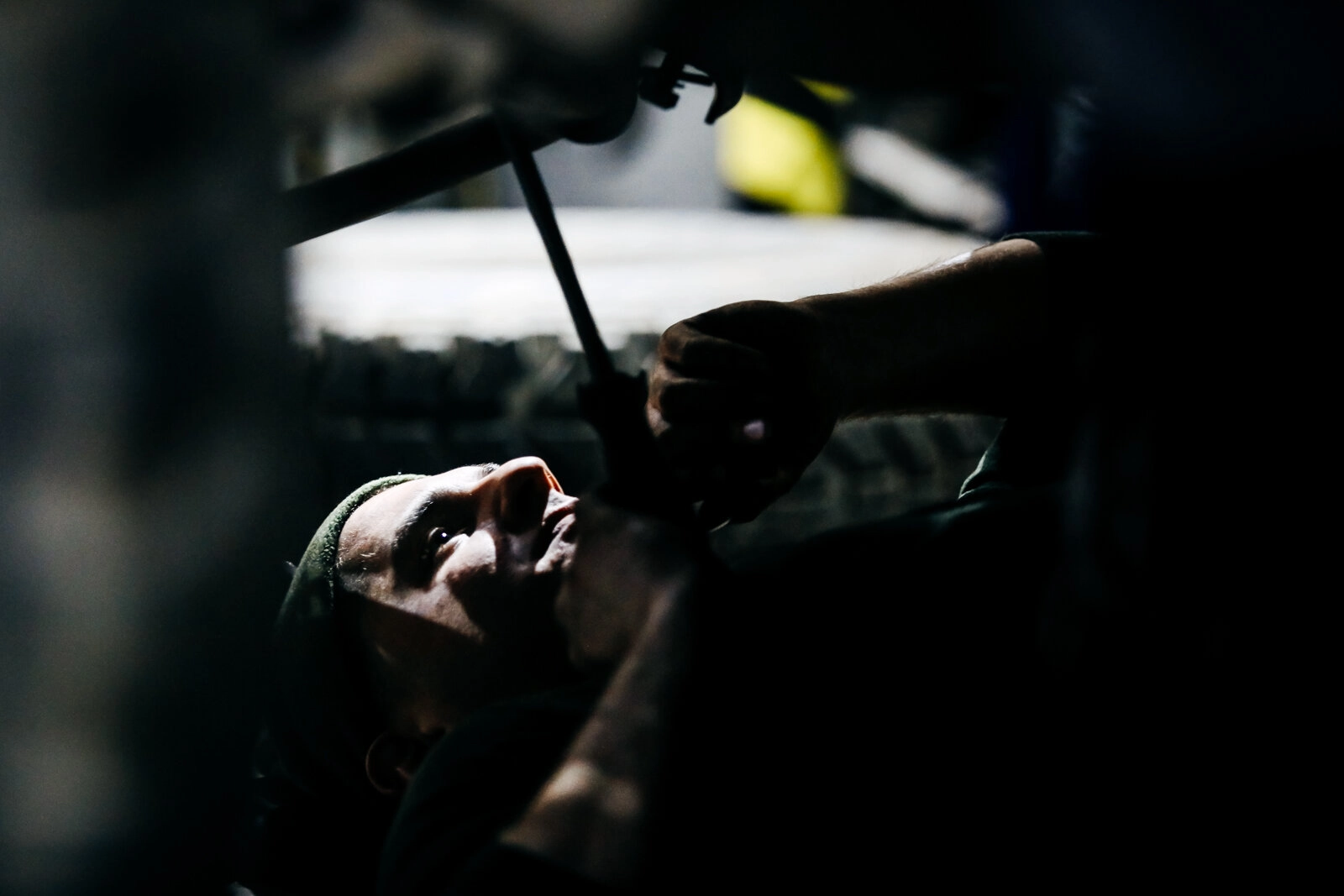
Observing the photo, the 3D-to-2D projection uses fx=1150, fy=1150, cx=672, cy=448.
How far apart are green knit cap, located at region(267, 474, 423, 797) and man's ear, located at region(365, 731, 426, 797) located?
0.01m

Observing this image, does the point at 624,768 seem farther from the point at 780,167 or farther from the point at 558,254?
the point at 780,167

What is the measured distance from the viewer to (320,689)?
0.90 m

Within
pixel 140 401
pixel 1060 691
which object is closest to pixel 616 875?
pixel 1060 691

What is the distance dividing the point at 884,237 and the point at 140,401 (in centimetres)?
230

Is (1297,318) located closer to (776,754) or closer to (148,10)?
(776,754)

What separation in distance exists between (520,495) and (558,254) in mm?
296

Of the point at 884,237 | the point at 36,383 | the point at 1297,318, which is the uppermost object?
the point at 36,383

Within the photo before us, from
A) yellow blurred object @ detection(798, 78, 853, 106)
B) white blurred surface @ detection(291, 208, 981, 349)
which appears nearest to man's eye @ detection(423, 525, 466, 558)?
yellow blurred object @ detection(798, 78, 853, 106)

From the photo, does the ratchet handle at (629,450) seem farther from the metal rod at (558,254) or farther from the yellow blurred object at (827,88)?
the yellow blurred object at (827,88)

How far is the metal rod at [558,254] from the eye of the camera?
57cm

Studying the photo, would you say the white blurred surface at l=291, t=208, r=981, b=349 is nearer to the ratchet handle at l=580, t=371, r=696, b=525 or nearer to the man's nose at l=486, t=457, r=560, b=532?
the man's nose at l=486, t=457, r=560, b=532

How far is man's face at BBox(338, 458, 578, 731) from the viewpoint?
2.70 feet

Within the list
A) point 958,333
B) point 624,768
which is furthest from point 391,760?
point 958,333

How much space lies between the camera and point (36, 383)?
0.30 metres
